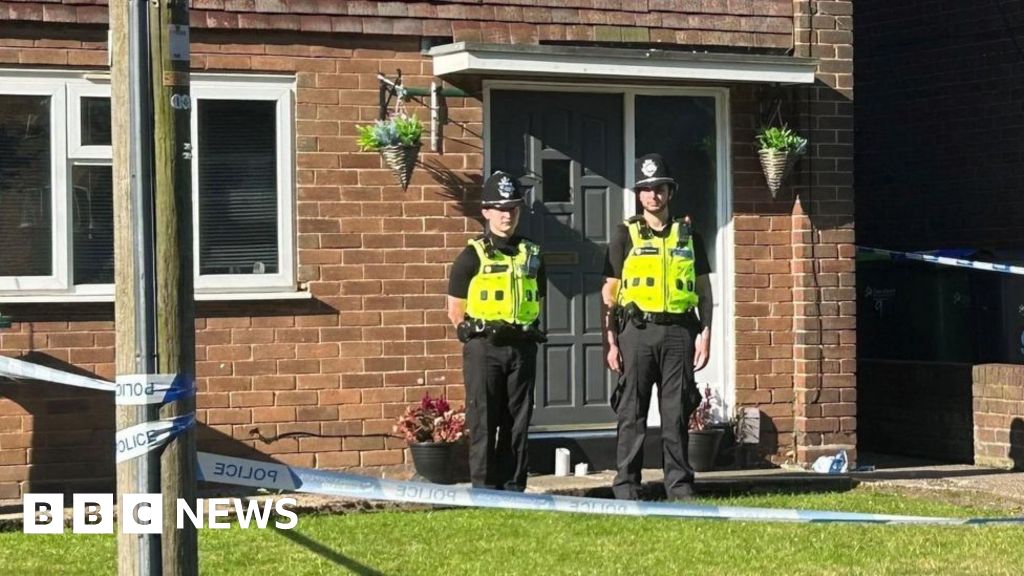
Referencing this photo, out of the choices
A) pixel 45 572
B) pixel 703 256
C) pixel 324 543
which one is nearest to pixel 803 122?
pixel 703 256

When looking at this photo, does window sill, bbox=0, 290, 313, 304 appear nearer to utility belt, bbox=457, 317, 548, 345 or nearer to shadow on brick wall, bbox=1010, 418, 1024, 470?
utility belt, bbox=457, 317, 548, 345

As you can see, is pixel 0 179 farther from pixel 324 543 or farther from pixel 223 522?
pixel 324 543

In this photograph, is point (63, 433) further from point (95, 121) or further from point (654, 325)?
point (654, 325)

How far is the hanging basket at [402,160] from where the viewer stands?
10312mm

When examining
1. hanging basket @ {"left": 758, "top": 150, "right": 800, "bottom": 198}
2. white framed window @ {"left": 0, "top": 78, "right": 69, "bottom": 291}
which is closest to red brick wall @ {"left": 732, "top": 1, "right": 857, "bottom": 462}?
hanging basket @ {"left": 758, "top": 150, "right": 800, "bottom": 198}

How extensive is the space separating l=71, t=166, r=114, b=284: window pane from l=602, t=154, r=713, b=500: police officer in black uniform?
2969 mm

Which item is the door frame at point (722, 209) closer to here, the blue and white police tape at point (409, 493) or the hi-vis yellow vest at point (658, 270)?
the hi-vis yellow vest at point (658, 270)

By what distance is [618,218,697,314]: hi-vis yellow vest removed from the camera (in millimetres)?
9516

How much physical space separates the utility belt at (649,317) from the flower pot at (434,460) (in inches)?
56.6

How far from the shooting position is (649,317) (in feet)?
31.4

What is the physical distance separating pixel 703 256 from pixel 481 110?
1.89 metres

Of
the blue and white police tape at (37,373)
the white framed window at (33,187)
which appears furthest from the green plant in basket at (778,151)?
the blue and white police tape at (37,373)

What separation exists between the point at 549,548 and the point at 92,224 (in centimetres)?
364

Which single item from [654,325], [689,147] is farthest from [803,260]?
[654,325]
